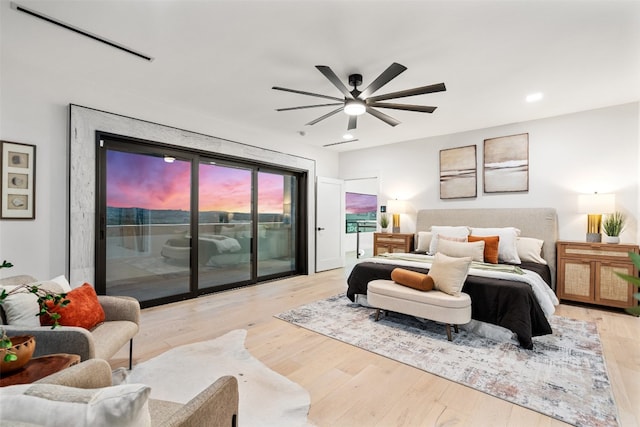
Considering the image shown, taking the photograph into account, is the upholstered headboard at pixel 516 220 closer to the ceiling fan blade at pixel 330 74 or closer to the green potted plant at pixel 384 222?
the green potted plant at pixel 384 222

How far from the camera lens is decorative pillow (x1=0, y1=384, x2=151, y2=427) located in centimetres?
67

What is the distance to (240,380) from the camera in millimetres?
2262

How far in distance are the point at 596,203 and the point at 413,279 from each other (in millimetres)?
2935

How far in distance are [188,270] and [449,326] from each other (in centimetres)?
360

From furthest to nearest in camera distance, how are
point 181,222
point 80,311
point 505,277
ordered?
point 181,222 → point 505,277 → point 80,311

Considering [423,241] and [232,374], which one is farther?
[423,241]

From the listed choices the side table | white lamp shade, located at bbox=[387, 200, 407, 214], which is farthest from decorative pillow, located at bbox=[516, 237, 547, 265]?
the side table

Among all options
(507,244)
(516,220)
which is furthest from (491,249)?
(516,220)

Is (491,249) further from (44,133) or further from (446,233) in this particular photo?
(44,133)

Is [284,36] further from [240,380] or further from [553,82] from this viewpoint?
[553,82]

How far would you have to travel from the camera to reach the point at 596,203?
3.97 m

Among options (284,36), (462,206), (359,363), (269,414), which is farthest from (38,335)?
(462,206)

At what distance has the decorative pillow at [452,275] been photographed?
9.83 feet

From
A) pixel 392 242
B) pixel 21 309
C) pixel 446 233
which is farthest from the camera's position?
pixel 392 242
